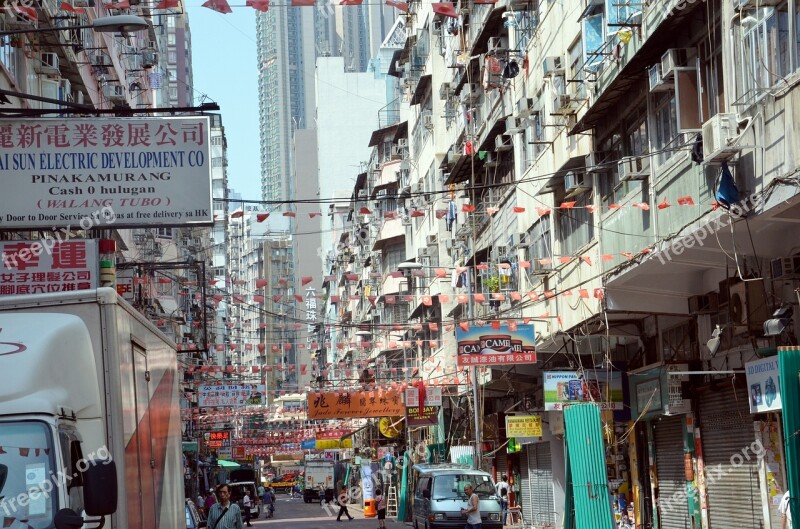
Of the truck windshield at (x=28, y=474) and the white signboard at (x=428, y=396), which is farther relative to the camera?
the white signboard at (x=428, y=396)

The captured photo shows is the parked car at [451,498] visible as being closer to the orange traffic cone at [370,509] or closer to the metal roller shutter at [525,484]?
the metal roller shutter at [525,484]

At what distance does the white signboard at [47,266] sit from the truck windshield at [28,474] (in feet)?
23.7

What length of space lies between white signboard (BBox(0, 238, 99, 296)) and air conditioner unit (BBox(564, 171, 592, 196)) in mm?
10294

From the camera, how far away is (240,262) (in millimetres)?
179500

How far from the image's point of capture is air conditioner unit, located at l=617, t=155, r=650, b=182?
18750mm

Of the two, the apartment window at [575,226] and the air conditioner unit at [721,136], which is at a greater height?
the apartment window at [575,226]

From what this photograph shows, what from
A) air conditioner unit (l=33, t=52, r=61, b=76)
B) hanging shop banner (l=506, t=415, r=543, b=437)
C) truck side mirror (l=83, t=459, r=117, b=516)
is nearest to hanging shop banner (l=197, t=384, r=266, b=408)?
hanging shop banner (l=506, t=415, r=543, b=437)

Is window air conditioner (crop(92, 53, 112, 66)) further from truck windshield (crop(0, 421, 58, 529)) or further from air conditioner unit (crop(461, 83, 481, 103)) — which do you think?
truck windshield (crop(0, 421, 58, 529))

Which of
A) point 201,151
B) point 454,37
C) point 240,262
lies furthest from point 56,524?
point 240,262

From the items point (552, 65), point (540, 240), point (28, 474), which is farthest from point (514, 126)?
point (28, 474)

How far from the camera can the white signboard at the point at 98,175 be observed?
1484cm

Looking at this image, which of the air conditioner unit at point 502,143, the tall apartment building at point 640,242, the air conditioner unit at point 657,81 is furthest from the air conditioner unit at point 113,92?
the air conditioner unit at point 657,81

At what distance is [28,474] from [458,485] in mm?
22078

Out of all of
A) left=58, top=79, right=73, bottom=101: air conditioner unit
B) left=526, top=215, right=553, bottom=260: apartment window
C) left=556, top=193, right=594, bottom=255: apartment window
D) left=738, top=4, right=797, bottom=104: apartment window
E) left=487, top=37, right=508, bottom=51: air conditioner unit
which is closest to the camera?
left=738, top=4, right=797, bottom=104: apartment window
